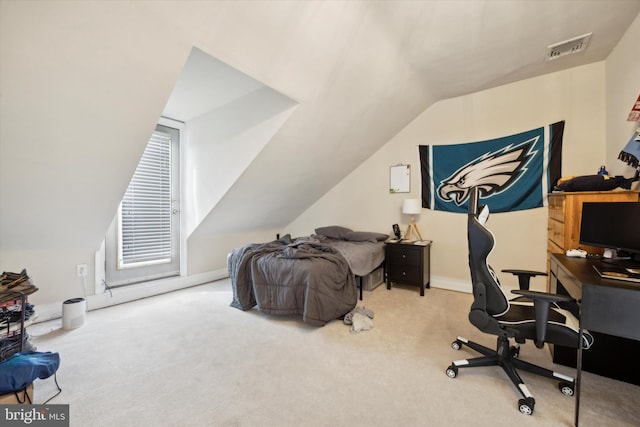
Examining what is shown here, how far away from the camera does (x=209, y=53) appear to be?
188 centimetres

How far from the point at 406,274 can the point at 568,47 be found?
9.37ft

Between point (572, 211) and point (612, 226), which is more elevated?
point (572, 211)

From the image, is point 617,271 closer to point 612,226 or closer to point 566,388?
point 612,226

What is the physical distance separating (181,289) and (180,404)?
2487 mm

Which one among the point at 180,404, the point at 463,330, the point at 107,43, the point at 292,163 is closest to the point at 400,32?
the point at 292,163

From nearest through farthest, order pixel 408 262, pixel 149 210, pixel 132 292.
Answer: pixel 132 292 < pixel 408 262 < pixel 149 210

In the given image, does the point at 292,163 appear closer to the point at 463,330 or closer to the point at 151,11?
the point at 151,11

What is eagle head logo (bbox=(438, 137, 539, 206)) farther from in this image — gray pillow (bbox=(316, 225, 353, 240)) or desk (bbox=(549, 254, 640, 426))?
desk (bbox=(549, 254, 640, 426))

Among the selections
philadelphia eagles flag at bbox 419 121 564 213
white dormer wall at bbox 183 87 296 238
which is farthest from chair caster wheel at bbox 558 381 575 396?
white dormer wall at bbox 183 87 296 238

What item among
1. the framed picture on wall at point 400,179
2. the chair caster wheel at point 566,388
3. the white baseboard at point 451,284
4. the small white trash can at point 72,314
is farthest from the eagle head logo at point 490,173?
the small white trash can at point 72,314

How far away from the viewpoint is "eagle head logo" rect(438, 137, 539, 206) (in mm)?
3180

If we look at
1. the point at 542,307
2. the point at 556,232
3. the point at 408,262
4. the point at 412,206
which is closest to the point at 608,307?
the point at 542,307

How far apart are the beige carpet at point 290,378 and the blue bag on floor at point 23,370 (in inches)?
10.9

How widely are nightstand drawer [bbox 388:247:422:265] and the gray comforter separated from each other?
963mm
